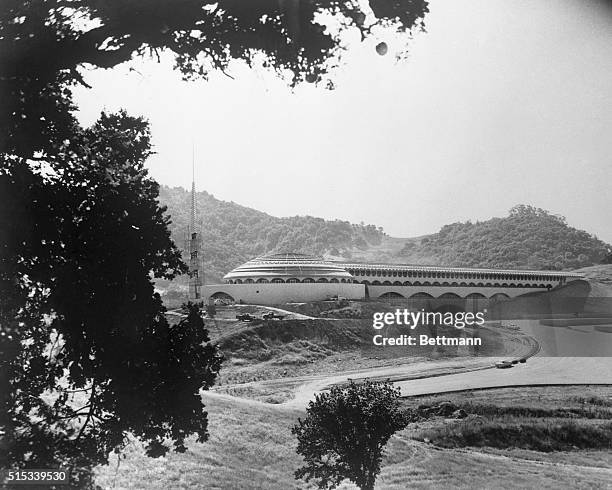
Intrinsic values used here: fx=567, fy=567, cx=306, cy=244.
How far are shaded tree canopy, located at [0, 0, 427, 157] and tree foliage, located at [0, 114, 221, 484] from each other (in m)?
0.34

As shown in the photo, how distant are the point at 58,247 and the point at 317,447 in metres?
2.65

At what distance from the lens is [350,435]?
186 inches

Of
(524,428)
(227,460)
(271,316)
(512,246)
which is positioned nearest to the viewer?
(227,460)

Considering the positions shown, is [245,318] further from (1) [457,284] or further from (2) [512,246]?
(2) [512,246]

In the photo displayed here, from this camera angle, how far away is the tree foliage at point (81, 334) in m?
3.52

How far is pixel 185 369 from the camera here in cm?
366

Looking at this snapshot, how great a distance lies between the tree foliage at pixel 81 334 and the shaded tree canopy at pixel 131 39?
0.34 metres

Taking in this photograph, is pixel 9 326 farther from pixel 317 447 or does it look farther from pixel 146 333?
pixel 317 447

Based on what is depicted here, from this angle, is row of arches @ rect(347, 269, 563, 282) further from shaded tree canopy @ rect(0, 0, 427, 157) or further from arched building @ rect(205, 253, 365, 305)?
shaded tree canopy @ rect(0, 0, 427, 157)

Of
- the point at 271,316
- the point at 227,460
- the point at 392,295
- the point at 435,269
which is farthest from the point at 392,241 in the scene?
the point at 227,460

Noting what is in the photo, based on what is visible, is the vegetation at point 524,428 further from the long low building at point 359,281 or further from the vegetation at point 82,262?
the long low building at point 359,281

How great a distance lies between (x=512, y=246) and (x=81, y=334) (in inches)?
1251

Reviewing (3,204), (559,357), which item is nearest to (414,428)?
(3,204)

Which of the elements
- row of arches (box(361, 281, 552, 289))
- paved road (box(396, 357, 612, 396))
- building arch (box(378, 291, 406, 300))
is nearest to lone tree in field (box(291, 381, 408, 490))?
paved road (box(396, 357, 612, 396))
